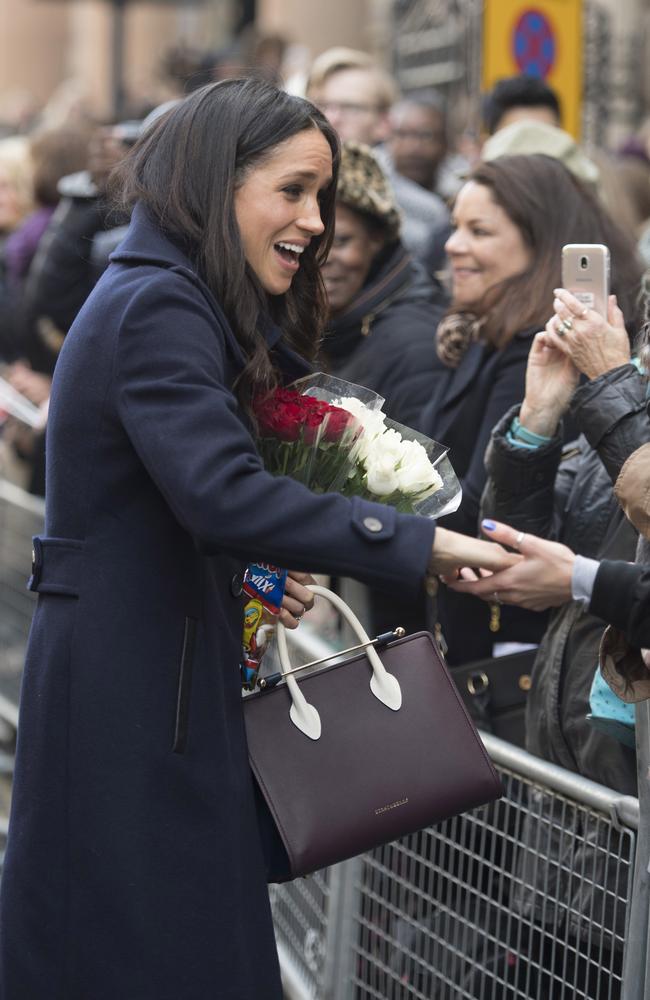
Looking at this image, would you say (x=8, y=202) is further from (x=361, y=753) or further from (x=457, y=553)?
(x=457, y=553)

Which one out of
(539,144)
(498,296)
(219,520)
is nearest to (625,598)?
(219,520)

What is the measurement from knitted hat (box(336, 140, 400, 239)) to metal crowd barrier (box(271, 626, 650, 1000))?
1358 mm

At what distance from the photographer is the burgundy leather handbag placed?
2496mm

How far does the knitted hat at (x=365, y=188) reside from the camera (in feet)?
14.3

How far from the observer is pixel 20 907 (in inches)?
96.5

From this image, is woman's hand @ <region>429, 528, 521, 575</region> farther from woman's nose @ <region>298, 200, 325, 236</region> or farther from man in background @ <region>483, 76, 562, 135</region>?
man in background @ <region>483, 76, 562, 135</region>

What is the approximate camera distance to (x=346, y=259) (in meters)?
4.40

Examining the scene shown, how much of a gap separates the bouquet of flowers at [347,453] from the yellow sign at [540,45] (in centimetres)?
360

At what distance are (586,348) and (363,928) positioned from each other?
1.59 m

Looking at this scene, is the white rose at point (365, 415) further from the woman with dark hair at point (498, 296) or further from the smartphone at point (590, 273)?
the woman with dark hair at point (498, 296)

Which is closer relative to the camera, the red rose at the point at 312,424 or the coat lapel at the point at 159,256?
the coat lapel at the point at 159,256

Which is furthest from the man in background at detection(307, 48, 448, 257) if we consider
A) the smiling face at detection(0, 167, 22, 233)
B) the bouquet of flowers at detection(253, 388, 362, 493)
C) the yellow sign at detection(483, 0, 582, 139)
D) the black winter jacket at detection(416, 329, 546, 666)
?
Result: the bouquet of flowers at detection(253, 388, 362, 493)

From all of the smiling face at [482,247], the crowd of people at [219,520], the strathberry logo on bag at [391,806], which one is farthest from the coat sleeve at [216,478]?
the smiling face at [482,247]

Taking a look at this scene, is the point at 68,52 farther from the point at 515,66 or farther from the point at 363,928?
the point at 363,928
